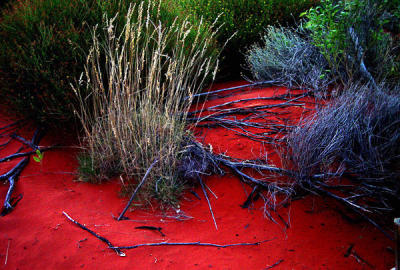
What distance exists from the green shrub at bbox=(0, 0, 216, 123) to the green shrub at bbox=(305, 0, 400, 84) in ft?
8.69

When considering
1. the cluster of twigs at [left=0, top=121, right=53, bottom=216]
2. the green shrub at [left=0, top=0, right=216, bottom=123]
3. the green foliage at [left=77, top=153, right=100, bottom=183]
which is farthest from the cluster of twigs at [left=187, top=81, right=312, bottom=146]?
the cluster of twigs at [left=0, top=121, right=53, bottom=216]

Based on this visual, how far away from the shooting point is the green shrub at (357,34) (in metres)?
4.32

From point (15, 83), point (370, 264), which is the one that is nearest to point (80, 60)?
point (15, 83)

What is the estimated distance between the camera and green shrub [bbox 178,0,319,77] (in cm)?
654

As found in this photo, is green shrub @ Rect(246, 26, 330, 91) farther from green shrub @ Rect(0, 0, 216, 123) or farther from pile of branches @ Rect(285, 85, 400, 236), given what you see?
green shrub @ Rect(0, 0, 216, 123)

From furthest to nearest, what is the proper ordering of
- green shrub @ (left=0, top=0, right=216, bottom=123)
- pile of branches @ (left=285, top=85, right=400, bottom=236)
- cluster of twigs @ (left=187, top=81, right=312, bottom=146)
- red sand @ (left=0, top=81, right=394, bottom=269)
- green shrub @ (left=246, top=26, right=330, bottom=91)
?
green shrub @ (left=246, top=26, right=330, bottom=91) → cluster of twigs @ (left=187, top=81, right=312, bottom=146) → green shrub @ (left=0, top=0, right=216, bottom=123) → pile of branches @ (left=285, top=85, right=400, bottom=236) → red sand @ (left=0, top=81, right=394, bottom=269)

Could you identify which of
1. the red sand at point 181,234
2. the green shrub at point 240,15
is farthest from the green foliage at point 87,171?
the green shrub at point 240,15

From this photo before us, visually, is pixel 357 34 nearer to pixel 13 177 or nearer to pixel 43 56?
pixel 43 56

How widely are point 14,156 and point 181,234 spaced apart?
222cm

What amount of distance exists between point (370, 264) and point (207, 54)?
3.78 metres

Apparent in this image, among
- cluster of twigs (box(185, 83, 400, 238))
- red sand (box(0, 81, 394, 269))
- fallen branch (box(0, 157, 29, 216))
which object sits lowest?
red sand (box(0, 81, 394, 269))

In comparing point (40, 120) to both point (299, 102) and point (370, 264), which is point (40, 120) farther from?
point (370, 264)

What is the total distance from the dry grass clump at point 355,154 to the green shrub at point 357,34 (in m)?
1.11

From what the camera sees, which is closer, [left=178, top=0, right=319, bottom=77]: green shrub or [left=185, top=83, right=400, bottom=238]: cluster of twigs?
[left=185, top=83, right=400, bottom=238]: cluster of twigs
